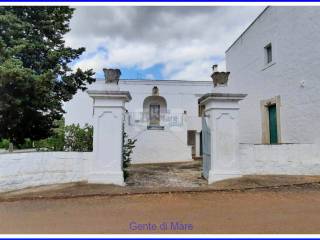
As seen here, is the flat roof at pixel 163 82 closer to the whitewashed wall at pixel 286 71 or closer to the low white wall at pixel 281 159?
the whitewashed wall at pixel 286 71

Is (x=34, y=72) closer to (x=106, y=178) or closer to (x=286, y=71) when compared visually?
(x=106, y=178)

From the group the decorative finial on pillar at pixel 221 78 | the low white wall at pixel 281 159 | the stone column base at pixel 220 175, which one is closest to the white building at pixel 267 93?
the decorative finial on pillar at pixel 221 78

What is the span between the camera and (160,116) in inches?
704

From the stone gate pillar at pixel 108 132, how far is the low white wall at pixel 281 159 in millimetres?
3464

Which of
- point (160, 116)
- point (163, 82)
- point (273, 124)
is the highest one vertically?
point (163, 82)

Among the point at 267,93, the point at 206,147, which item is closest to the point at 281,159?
the point at 206,147

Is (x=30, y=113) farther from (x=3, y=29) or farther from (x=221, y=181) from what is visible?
(x=221, y=181)

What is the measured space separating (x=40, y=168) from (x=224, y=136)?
4952 mm

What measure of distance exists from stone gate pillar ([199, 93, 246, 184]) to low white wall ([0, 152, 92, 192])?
3370mm

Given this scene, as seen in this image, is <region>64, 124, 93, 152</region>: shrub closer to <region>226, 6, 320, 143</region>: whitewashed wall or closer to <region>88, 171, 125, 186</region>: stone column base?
<region>88, 171, 125, 186</region>: stone column base

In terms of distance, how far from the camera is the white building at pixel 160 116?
1547cm

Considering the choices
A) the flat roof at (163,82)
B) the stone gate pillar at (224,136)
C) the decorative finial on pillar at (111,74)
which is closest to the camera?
the decorative finial on pillar at (111,74)

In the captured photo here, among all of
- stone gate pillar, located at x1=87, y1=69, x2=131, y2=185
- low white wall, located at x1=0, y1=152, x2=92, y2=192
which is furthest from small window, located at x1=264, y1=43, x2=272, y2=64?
low white wall, located at x1=0, y1=152, x2=92, y2=192

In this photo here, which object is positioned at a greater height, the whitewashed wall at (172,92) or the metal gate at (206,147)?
the whitewashed wall at (172,92)
